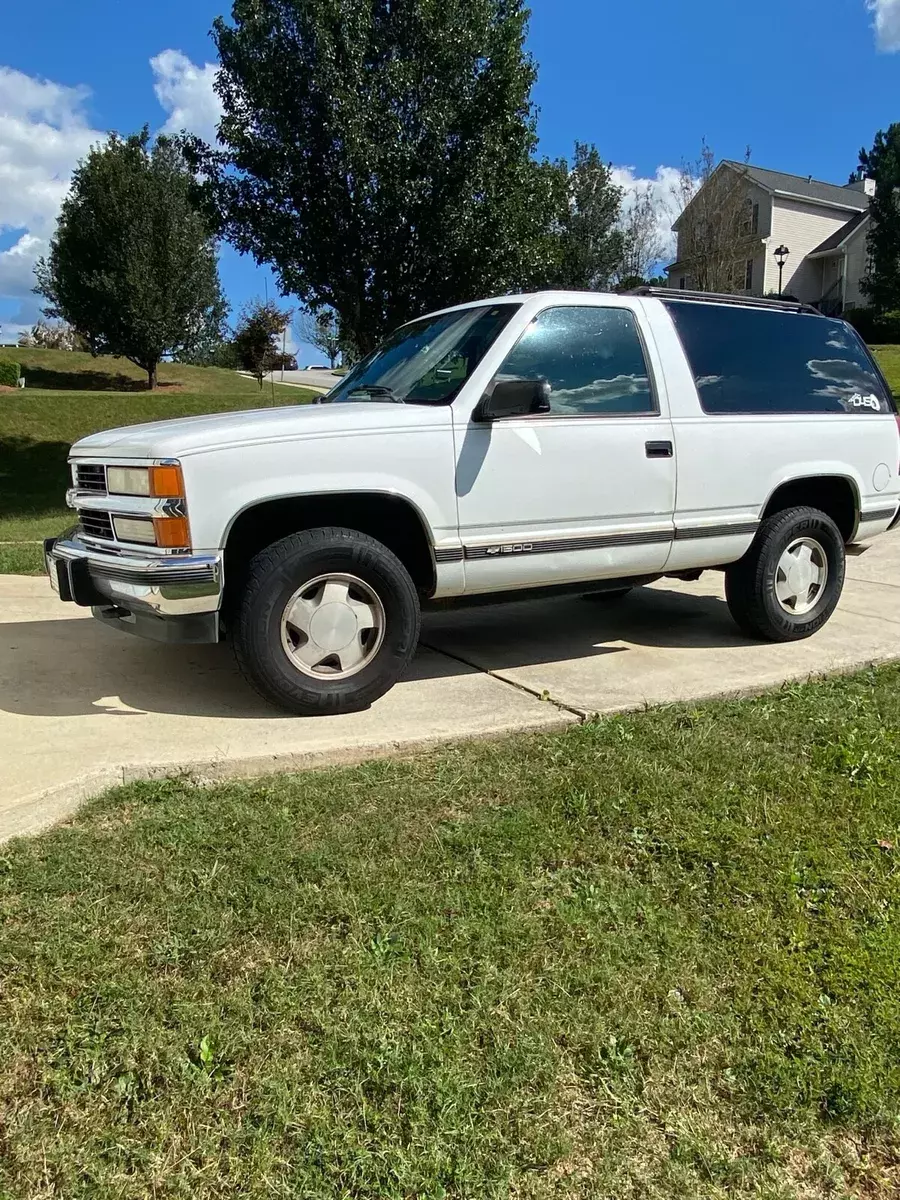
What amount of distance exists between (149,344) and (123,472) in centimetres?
2567

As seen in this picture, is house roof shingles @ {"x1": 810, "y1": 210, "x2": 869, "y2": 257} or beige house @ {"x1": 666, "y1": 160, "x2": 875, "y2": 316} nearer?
beige house @ {"x1": 666, "y1": 160, "x2": 875, "y2": 316}

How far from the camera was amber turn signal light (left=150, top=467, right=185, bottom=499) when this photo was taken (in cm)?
359

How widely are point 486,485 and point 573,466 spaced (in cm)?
49

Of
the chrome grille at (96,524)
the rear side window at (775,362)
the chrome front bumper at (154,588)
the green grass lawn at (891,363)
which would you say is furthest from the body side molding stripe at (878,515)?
the green grass lawn at (891,363)

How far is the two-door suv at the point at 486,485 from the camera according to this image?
12.3 ft

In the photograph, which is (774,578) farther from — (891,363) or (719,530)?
(891,363)

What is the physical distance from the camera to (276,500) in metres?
3.83

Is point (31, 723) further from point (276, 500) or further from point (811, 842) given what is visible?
point (811, 842)

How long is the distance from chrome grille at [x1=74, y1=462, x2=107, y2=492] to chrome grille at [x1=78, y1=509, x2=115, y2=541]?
0.37 ft

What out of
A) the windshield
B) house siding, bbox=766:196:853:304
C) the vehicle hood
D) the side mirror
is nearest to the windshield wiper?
the windshield

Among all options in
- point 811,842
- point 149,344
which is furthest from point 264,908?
point 149,344

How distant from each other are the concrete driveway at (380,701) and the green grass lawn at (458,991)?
25 cm

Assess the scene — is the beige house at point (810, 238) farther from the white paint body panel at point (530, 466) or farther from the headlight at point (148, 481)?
the headlight at point (148, 481)

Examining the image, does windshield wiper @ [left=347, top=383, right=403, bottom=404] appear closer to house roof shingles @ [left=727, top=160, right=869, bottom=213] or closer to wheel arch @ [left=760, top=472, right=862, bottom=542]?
wheel arch @ [left=760, top=472, right=862, bottom=542]
